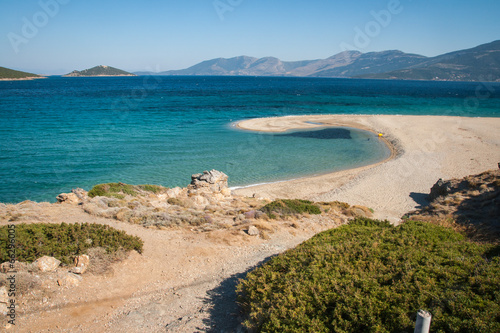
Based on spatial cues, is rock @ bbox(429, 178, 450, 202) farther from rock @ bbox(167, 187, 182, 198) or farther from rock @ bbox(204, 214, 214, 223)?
rock @ bbox(167, 187, 182, 198)

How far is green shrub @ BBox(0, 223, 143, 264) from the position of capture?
8047 millimetres

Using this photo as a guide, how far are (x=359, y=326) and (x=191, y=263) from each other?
19.5ft

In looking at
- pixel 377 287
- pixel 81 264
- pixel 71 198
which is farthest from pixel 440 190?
pixel 71 198

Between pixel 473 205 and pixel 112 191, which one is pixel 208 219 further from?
pixel 473 205

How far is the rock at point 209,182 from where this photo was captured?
17.8 metres

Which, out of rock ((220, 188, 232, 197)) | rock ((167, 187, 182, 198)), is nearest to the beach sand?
rock ((220, 188, 232, 197))

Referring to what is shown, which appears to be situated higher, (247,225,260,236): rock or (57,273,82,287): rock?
(57,273,82,287): rock

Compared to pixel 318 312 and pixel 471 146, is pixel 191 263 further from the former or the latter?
pixel 471 146

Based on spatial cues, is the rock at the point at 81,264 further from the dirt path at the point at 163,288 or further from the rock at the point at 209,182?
the rock at the point at 209,182

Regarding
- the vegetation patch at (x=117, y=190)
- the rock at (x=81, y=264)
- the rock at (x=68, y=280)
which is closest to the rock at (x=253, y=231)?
the rock at (x=81, y=264)

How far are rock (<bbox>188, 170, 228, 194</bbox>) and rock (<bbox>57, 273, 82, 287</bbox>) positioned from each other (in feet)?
32.6

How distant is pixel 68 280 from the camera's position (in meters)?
7.61

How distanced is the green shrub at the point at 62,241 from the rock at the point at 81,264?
20 cm

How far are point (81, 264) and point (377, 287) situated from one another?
7508mm
